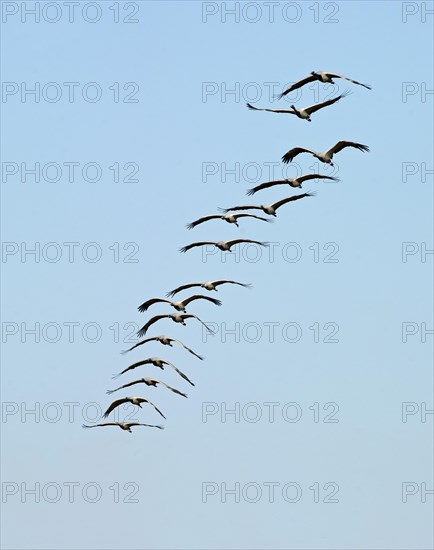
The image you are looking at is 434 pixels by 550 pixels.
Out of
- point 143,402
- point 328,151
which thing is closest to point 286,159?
point 328,151

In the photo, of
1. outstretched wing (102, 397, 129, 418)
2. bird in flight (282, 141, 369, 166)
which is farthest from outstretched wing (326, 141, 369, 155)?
outstretched wing (102, 397, 129, 418)

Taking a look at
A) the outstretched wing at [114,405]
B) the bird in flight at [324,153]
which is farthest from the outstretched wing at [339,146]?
the outstretched wing at [114,405]

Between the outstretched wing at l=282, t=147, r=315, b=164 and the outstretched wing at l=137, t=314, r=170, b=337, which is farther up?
the outstretched wing at l=282, t=147, r=315, b=164

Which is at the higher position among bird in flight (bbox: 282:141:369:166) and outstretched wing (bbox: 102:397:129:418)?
bird in flight (bbox: 282:141:369:166)

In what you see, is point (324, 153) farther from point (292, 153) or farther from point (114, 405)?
point (114, 405)

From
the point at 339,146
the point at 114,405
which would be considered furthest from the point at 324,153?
the point at 114,405

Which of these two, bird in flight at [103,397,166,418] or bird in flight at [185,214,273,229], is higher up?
bird in flight at [185,214,273,229]

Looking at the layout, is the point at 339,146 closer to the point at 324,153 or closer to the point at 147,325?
the point at 324,153

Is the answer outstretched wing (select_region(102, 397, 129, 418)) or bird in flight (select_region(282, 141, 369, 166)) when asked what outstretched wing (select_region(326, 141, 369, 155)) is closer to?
bird in flight (select_region(282, 141, 369, 166))

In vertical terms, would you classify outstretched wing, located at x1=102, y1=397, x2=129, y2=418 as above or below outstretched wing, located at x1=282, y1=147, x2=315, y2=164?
below

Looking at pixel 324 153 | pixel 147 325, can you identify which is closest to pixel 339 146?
pixel 324 153

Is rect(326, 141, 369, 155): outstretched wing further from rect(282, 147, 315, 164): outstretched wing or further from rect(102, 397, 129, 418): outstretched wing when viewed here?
rect(102, 397, 129, 418): outstretched wing

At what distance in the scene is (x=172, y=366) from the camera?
108m

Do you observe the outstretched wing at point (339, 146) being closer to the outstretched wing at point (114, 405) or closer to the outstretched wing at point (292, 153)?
the outstretched wing at point (292, 153)
